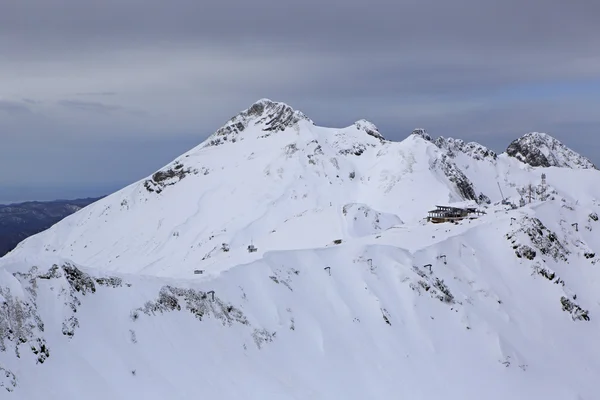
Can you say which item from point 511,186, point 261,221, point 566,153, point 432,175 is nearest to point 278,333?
point 261,221

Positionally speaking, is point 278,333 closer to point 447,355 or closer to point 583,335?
point 447,355

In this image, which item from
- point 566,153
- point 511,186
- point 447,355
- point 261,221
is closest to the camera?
point 447,355

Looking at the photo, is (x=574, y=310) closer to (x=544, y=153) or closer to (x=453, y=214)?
(x=453, y=214)

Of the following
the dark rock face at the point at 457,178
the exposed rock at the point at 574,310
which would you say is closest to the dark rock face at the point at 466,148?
the dark rock face at the point at 457,178

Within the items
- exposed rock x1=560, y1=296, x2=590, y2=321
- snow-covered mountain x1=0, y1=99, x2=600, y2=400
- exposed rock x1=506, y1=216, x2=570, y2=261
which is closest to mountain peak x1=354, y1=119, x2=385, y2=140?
snow-covered mountain x1=0, y1=99, x2=600, y2=400

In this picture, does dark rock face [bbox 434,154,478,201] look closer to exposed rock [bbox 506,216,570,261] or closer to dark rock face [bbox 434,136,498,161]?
dark rock face [bbox 434,136,498,161]
